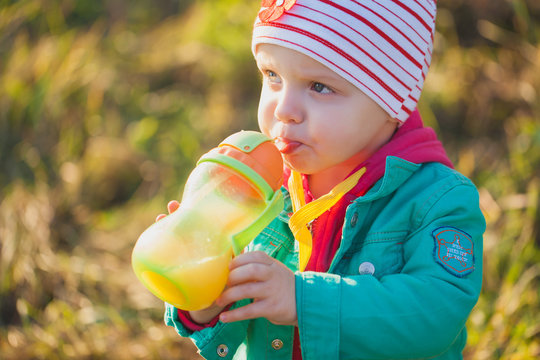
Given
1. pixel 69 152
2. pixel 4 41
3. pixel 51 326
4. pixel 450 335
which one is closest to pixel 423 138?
pixel 450 335

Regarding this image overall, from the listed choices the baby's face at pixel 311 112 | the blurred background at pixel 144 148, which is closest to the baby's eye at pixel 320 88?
the baby's face at pixel 311 112

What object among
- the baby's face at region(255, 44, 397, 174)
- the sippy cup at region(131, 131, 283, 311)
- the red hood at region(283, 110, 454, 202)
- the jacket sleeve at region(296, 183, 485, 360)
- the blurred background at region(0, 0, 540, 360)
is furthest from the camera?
the blurred background at region(0, 0, 540, 360)

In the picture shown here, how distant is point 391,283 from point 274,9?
836 mm

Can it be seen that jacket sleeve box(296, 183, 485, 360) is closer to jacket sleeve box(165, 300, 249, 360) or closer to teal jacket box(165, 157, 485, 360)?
teal jacket box(165, 157, 485, 360)

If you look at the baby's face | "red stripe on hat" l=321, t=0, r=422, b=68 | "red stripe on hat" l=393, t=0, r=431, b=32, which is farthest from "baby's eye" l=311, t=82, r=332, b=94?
"red stripe on hat" l=393, t=0, r=431, b=32

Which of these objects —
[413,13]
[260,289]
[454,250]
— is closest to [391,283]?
[454,250]

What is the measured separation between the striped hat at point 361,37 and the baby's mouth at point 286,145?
0.74 feet

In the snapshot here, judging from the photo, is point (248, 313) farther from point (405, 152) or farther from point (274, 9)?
point (274, 9)

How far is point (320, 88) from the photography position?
5.36 feet

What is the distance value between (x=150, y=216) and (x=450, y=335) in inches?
115

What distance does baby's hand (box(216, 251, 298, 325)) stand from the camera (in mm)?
1359

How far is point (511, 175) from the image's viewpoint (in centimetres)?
341

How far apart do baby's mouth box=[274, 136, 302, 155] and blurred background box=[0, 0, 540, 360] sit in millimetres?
1583

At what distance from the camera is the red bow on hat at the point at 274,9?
5.47 ft
